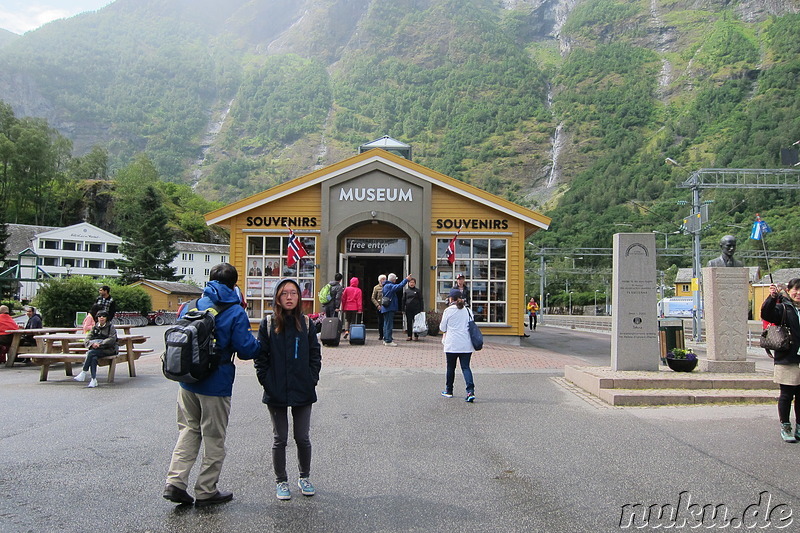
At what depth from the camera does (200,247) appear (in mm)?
95500

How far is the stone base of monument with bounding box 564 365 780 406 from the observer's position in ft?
31.2

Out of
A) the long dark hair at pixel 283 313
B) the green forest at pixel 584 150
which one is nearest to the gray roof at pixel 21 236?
the green forest at pixel 584 150

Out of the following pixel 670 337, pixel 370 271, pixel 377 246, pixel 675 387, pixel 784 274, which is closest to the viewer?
pixel 675 387

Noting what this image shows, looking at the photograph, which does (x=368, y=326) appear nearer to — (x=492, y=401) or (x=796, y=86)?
(x=492, y=401)

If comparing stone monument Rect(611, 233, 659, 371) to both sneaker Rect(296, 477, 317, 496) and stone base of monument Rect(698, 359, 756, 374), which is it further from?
sneaker Rect(296, 477, 317, 496)

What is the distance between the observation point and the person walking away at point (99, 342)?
1121 centimetres

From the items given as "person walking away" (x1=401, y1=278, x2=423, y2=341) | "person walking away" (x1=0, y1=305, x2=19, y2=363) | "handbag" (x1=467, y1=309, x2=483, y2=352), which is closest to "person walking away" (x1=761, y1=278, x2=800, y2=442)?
"handbag" (x1=467, y1=309, x2=483, y2=352)

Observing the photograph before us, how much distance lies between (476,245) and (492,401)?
38.9ft

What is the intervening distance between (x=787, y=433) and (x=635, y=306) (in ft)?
15.5

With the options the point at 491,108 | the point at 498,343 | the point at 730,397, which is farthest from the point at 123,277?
the point at 491,108

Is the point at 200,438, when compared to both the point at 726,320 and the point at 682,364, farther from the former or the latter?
the point at 726,320

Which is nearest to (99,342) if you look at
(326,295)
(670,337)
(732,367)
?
(326,295)

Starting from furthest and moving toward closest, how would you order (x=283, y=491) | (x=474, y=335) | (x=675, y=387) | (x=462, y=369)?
(x=675, y=387), (x=474, y=335), (x=462, y=369), (x=283, y=491)

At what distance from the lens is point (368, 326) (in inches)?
907
